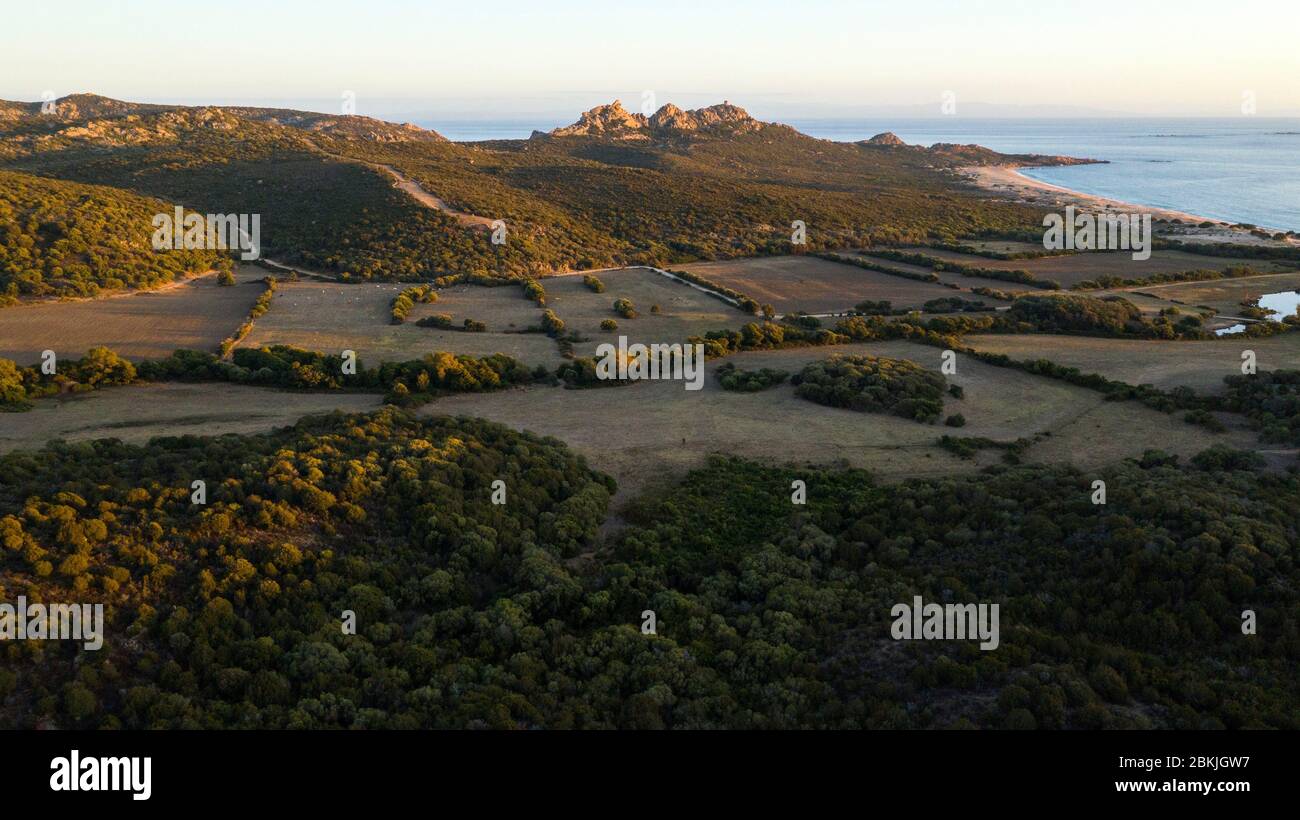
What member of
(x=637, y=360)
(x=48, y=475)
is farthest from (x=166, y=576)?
(x=637, y=360)

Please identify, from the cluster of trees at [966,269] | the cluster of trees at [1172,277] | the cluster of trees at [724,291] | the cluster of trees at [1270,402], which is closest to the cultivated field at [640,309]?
the cluster of trees at [724,291]

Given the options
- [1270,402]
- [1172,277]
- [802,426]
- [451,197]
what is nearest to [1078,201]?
[1172,277]

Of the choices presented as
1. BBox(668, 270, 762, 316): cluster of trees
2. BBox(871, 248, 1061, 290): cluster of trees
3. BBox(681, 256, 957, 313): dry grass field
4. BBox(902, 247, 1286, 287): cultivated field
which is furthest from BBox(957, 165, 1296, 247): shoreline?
BBox(668, 270, 762, 316): cluster of trees

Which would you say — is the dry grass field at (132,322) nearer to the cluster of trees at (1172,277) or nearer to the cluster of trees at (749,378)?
the cluster of trees at (749,378)

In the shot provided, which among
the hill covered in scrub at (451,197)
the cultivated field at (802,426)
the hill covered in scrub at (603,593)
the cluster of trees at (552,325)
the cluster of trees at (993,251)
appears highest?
the hill covered in scrub at (451,197)

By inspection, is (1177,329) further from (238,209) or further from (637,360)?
(238,209)
